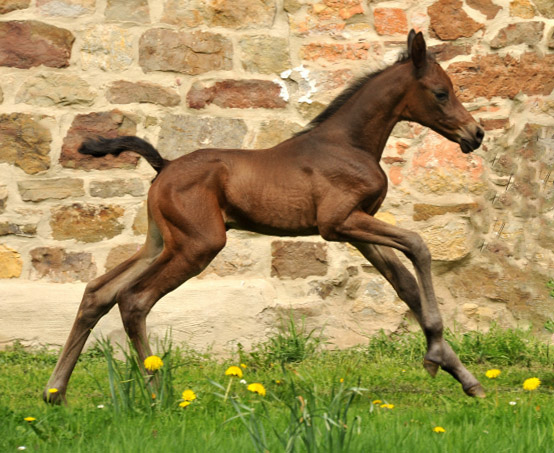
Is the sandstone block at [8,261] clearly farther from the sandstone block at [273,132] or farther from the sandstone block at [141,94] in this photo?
the sandstone block at [273,132]

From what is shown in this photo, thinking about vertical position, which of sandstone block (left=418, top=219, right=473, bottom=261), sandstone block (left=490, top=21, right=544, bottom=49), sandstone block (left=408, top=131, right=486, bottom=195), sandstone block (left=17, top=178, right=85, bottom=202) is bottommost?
sandstone block (left=418, top=219, right=473, bottom=261)

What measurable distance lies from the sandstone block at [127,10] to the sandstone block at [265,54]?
713 millimetres

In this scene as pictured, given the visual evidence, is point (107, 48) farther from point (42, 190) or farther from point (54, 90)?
point (42, 190)

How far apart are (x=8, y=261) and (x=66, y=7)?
1802 mm

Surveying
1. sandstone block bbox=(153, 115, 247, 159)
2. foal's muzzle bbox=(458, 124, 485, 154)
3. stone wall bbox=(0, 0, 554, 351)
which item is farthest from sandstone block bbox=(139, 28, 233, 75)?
foal's muzzle bbox=(458, 124, 485, 154)

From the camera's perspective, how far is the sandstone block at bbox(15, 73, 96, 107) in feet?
20.1

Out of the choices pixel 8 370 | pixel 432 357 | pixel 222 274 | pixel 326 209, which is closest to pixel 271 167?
pixel 326 209

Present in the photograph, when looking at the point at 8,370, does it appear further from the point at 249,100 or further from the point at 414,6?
the point at 414,6

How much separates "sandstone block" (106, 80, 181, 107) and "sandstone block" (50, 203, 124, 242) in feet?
2.50

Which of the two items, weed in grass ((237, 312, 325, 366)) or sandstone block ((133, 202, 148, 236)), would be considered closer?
weed in grass ((237, 312, 325, 366))

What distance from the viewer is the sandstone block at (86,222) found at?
6.11 metres

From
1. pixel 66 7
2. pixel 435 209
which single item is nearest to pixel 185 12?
pixel 66 7

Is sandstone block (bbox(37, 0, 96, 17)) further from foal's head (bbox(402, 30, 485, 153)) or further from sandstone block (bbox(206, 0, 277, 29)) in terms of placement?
foal's head (bbox(402, 30, 485, 153))

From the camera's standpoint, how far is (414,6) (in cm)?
629
